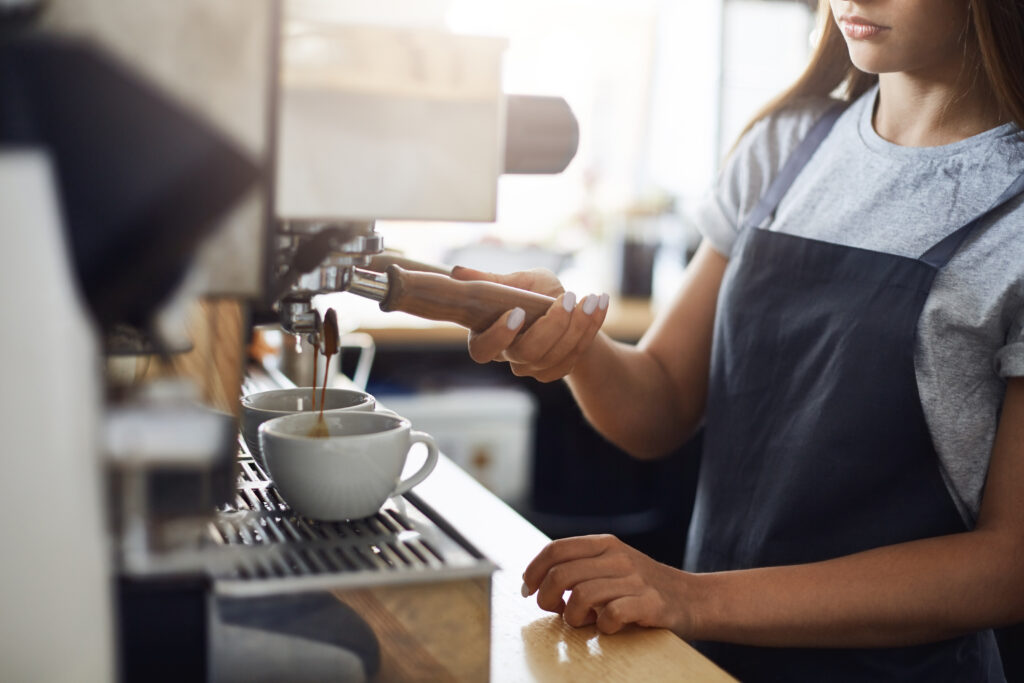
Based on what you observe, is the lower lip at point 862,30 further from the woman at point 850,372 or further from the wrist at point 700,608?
the wrist at point 700,608

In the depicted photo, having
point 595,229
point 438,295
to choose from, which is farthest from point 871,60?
point 595,229

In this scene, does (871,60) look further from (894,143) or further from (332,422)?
(332,422)

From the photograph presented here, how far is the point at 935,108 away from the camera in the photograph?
977 mm

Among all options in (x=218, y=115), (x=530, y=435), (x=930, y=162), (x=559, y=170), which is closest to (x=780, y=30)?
(x=530, y=435)

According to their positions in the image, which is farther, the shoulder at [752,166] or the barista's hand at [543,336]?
the shoulder at [752,166]

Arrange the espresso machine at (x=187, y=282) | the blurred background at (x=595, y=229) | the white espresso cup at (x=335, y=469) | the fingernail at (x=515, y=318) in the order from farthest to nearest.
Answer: the blurred background at (x=595, y=229) < the fingernail at (x=515, y=318) < the white espresso cup at (x=335, y=469) < the espresso machine at (x=187, y=282)

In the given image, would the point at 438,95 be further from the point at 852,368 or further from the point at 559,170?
the point at 852,368

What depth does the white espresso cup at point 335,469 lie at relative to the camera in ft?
2.19

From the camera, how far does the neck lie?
95 centimetres

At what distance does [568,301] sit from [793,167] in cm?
41

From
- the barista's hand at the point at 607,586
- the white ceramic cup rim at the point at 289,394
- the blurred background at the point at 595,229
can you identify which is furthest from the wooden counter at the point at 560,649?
the blurred background at the point at 595,229

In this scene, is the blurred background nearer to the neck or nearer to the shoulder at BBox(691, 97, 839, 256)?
the shoulder at BBox(691, 97, 839, 256)

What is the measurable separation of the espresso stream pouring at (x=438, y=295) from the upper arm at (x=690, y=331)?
0.40 meters

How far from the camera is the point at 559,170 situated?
2.41 feet
